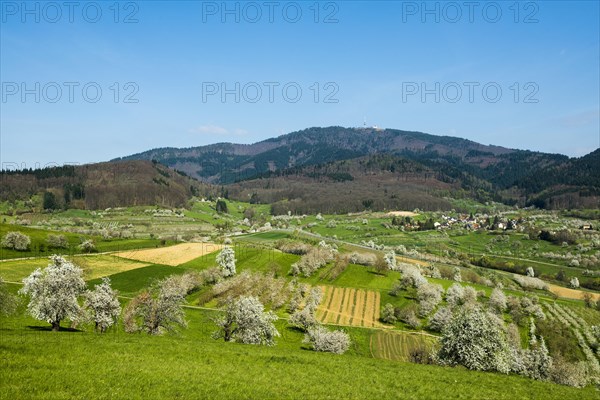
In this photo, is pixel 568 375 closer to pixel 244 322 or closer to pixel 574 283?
pixel 244 322

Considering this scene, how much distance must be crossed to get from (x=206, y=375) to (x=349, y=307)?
246ft

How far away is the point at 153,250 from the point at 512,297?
110m

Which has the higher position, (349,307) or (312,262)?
(312,262)

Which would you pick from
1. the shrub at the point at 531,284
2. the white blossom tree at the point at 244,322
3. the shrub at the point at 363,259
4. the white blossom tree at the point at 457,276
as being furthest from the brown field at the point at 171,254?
the shrub at the point at 531,284

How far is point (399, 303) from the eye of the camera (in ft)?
344

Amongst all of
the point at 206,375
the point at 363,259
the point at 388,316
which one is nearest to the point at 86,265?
the point at 388,316

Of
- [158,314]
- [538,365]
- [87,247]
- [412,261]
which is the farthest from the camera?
[412,261]

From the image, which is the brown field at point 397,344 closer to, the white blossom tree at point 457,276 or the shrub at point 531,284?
the white blossom tree at point 457,276

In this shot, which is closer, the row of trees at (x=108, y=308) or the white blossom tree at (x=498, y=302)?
the row of trees at (x=108, y=308)

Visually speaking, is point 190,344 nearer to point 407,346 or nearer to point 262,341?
point 262,341

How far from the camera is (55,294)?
48.3m

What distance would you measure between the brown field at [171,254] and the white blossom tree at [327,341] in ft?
208

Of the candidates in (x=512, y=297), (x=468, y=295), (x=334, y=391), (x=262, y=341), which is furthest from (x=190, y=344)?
(x=512, y=297)

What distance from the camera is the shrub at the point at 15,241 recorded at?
11031 centimetres
